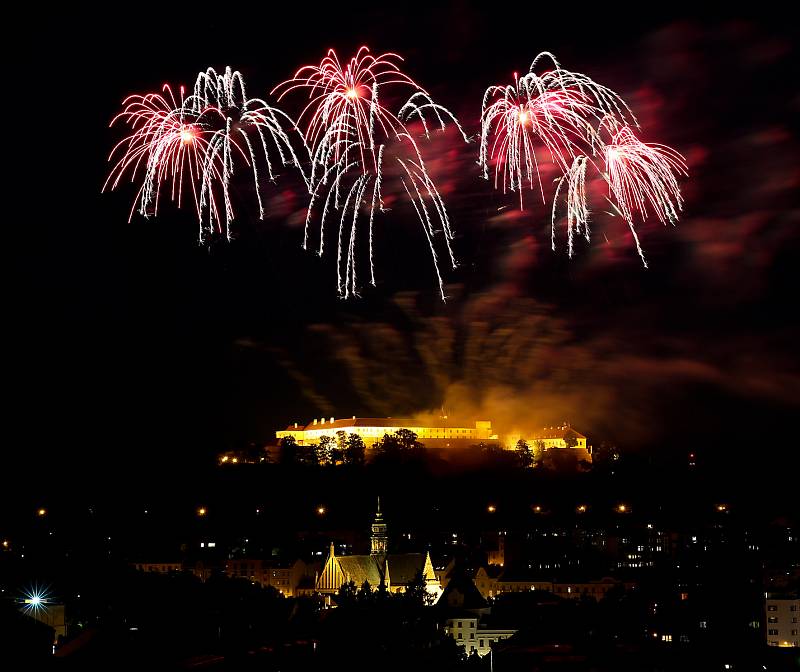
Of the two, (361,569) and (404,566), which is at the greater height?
(404,566)

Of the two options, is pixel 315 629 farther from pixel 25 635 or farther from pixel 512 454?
pixel 512 454

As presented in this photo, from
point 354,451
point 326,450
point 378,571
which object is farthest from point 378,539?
point 326,450

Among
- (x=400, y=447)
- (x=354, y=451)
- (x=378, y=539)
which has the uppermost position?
(x=400, y=447)

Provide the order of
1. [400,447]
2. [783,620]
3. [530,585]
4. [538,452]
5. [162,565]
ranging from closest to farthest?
[783,620] → [530,585] → [162,565] → [400,447] → [538,452]

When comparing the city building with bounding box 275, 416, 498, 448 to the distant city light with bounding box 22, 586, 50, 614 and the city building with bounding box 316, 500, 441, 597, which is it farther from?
the distant city light with bounding box 22, 586, 50, 614

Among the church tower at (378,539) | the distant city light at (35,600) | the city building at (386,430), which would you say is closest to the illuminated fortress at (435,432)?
the city building at (386,430)

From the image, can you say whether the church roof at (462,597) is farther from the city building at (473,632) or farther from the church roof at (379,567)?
the church roof at (379,567)

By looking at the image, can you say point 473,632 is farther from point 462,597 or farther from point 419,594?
point 462,597
